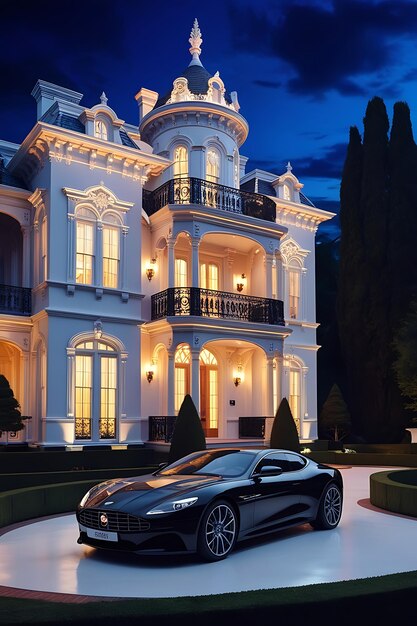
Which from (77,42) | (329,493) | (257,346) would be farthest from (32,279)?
(77,42)

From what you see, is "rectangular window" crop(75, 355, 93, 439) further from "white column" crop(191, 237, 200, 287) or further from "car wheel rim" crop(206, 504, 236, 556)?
"car wheel rim" crop(206, 504, 236, 556)

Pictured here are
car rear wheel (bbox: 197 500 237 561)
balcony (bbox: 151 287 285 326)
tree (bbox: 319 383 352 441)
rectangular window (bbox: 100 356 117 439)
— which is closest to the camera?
car rear wheel (bbox: 197 500 237 561)

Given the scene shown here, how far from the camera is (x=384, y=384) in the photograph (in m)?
30.0

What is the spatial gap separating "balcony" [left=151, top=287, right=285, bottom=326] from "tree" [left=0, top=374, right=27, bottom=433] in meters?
Result: 5.76

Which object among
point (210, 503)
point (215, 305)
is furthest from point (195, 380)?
point (210, 503)

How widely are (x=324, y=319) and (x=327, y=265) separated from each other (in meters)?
5.07

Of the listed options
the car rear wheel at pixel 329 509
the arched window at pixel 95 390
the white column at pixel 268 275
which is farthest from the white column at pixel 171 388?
the car rear wheel at pixel 329 509

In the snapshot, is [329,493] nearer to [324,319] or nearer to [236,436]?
[236,436]

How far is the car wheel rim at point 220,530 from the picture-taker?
25.8 feet

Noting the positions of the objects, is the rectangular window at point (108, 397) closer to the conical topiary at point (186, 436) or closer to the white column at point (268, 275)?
the conical topiary at point (186, 436)

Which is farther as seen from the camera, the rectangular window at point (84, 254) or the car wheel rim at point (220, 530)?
the rectangular window at point (84, 254)

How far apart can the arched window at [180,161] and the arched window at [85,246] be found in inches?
189

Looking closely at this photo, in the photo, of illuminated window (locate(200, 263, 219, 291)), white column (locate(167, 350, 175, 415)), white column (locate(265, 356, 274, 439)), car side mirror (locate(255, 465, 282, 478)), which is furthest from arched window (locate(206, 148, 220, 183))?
car side mirror (locate(255, 465, 282, 478))

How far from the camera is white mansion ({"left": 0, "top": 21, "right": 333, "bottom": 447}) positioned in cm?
2148
